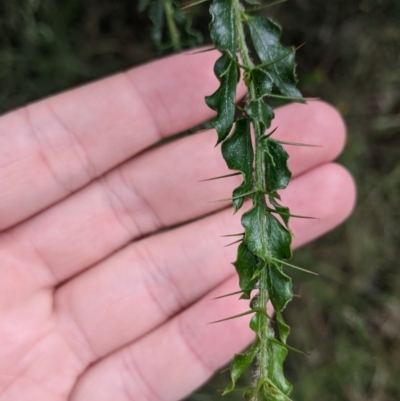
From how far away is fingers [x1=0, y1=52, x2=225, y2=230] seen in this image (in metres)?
1.66

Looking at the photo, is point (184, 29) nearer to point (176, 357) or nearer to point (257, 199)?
point (257, 199)

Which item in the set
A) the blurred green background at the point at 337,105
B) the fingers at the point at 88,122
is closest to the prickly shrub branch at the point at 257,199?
the fingers at the point at 88,122

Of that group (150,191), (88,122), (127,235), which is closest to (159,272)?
(127,235)

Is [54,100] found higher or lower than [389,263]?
higher

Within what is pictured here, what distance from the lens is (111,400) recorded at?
5.83ft

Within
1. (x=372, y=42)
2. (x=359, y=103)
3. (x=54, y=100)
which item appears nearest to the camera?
(x=54, y=100)

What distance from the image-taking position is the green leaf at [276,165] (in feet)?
3.47

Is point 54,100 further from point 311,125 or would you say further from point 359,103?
point 359,103

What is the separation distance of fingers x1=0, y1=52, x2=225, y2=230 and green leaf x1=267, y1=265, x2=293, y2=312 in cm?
81

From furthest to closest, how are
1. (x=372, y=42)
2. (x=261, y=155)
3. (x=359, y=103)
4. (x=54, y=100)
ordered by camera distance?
1. (x=359, y=103)
2. (x=372, y=42)
3. (x=54, y=100)
4. (x=261, y=155)

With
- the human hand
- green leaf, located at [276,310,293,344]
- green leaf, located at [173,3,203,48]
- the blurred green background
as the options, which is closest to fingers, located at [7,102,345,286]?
the human hand

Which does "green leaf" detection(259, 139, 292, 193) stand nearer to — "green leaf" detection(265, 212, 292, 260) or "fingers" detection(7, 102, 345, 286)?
"green leaf" detection(265, 212, 292, 260)

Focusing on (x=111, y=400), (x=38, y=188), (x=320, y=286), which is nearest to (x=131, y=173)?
(x=38, y=188)

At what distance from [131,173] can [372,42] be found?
1188 mm
